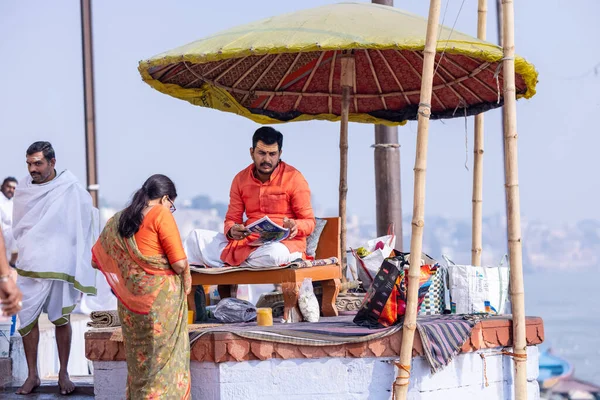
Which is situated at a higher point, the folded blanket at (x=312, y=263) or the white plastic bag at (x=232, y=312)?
the folded blanket at (x=312, y=263)

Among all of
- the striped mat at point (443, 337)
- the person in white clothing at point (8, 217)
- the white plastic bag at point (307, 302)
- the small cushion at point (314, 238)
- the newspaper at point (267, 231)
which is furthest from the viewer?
the person in white clothing at point (8, 217)

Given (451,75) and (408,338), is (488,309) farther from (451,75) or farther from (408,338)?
(451,75)

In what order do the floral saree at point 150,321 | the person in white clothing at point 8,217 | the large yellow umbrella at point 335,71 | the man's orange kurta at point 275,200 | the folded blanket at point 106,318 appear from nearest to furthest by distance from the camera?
the floral saree at point 150,321 < the folded blanket at point 106,318 < the large yellow umbrella at point 335,71 < the man's orange kurta at point 275,200 < the person in white clothing at point 8,217

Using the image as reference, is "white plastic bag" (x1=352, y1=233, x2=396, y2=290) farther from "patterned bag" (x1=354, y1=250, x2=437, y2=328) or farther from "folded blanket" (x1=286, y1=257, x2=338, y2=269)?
"patterned bag" (x1=354, y1=250, x2=437, y2=328)

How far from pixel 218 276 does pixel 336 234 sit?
4.25ft

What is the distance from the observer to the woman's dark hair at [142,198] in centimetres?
549

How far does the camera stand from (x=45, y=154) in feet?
23.9

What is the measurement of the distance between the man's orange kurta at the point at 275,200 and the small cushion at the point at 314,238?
0.27 metres

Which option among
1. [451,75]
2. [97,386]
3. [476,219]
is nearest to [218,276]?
[97,386]

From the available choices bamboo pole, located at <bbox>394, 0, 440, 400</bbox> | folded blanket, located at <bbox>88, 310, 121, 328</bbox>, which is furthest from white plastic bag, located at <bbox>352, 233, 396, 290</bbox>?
folded blanket, located at <bbox>88, 310, 121, 328</bbox>

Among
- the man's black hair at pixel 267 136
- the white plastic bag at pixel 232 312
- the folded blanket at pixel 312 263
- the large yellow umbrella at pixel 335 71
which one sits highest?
the large yellow umbrella at pixel 335 71

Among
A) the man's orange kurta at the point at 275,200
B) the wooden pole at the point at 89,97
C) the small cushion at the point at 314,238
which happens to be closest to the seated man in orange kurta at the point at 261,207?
the man's orange kurta at the point at 275,200

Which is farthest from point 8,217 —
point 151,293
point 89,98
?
point 151,293

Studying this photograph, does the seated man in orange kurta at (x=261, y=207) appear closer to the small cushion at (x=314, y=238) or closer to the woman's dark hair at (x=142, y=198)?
the small cushion at (x=314, y=238)
